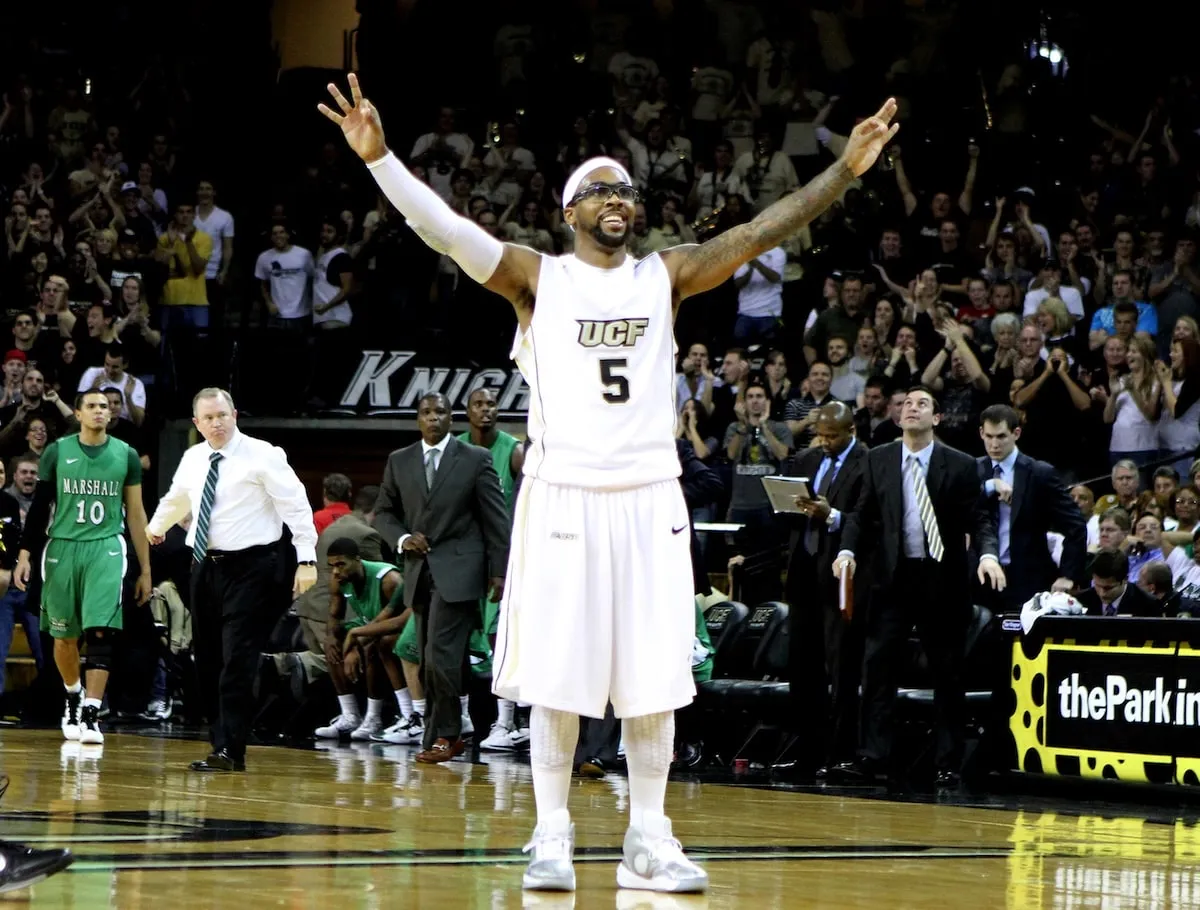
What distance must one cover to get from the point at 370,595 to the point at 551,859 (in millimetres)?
8880

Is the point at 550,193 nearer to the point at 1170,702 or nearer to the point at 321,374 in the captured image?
the point at 321,374

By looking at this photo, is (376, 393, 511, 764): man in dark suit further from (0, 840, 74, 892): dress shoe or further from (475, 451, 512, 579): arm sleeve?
(0, 840, 74, 892): dress shoe

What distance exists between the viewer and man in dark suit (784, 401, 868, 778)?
38.5ft

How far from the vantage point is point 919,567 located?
11.5 m

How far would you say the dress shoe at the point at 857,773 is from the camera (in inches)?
446

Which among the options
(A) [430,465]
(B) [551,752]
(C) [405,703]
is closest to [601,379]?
(B) [551,752]

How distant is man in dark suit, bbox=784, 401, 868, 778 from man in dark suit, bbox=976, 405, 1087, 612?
0.81 meters

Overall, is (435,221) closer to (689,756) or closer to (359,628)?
(689,756)

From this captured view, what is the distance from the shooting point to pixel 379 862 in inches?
251

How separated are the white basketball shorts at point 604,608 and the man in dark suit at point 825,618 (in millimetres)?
5488

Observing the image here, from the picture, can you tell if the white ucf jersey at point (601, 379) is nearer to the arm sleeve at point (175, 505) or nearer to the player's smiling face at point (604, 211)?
the player's smiling face at point (604, 211)

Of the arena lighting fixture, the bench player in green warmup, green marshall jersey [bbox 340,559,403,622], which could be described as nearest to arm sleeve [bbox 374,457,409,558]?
the bench player in green warmup

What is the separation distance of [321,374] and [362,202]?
2.95m

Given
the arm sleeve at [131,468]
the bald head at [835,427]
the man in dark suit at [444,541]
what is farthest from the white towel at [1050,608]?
the arm sleeve at [131,468]
